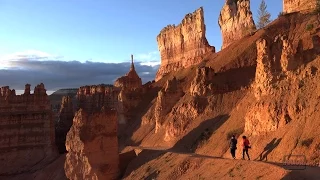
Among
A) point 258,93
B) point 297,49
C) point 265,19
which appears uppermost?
point 265,19

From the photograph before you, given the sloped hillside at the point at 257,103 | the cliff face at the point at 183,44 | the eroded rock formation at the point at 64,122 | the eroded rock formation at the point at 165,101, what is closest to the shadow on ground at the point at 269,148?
the sloped hillside at the point at 257,103

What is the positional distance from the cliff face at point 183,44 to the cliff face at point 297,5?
1879cm

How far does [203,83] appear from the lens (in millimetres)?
46406

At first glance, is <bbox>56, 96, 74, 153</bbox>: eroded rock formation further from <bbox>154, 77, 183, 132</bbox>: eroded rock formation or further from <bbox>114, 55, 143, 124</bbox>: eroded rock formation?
<bbox>154, 77, 183, 132</bbox>: eroded rock formation

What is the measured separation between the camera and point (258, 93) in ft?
107

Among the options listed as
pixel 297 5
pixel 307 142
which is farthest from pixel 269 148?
pixel 297 5

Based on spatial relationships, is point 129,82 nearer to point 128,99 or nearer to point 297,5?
point 128,99

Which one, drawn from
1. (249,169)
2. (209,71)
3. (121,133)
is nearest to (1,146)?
(121,133)

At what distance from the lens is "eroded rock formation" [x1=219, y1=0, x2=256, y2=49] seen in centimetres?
7212

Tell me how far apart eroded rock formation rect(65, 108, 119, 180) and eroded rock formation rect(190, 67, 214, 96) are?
1266 cm

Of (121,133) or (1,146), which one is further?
(121,133)

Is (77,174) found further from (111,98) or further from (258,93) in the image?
(111,98)

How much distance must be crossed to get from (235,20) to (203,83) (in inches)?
1317

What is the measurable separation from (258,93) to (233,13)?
1908 inches
